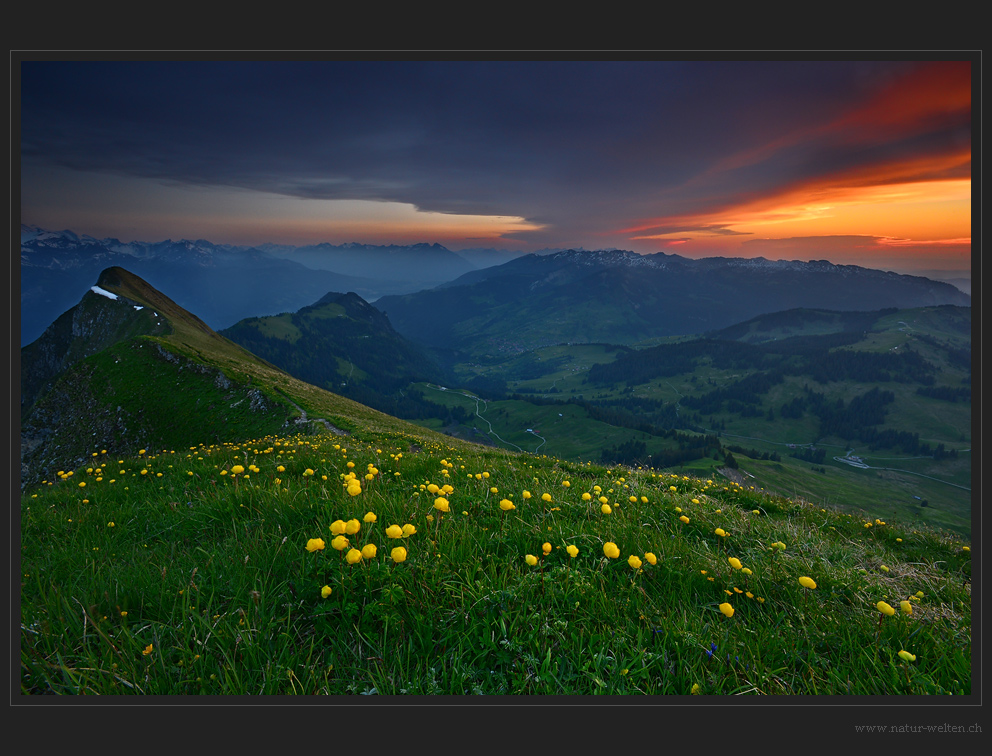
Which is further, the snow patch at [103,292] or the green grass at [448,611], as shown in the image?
the snow patch at [103,292]

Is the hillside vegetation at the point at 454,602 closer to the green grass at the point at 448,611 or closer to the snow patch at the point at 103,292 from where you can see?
the green grass at the point at 448,611

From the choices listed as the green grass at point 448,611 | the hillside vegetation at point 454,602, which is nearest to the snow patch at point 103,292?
the hillside vegetation at point 454,602

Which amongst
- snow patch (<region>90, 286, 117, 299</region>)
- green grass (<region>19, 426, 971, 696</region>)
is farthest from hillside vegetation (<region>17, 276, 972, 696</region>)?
snow patch (<region>90, 286, 117, 299</region>)

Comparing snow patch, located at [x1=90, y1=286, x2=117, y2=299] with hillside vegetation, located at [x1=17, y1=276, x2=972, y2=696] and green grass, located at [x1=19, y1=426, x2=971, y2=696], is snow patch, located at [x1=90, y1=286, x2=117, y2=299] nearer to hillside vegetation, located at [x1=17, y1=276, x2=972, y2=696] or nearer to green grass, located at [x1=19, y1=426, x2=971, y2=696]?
hillside vegetation, located at [x1=17, y1=276, x2=972, y2=696]

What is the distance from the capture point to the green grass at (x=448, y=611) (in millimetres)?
2086

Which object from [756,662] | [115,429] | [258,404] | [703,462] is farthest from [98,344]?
[703,462]

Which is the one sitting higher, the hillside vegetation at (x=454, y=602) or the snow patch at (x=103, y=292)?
the snow patch at (x=103, y=292)

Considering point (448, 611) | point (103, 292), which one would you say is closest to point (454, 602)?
point (448, 611)

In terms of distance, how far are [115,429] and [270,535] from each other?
41351 millimetres

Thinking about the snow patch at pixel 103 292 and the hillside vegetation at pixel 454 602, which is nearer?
the hillside vegetation at pixel 454 602

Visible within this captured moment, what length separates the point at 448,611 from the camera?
2.33 metres

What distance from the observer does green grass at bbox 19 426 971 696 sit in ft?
6.84

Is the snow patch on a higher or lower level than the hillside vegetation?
higher

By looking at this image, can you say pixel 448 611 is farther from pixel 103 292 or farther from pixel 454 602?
pixel 103 292
